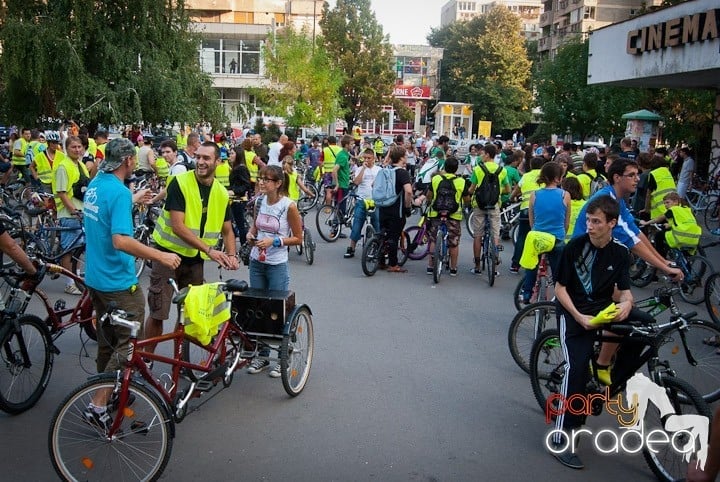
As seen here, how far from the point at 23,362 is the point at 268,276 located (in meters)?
2.14

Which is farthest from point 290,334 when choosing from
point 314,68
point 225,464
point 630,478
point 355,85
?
point 355,85

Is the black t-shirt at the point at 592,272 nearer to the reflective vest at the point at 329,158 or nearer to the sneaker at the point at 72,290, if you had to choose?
the sneaker at the point at 72,290

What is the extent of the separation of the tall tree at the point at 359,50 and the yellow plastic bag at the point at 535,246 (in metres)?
55.6

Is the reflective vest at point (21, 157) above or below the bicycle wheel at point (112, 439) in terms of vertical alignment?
above

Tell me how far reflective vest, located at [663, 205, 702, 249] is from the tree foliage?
5696 cm

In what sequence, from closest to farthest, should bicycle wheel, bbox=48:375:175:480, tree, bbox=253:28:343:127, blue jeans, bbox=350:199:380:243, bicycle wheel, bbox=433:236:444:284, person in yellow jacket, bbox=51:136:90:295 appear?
bicycle wheel, bbox=48:375:175:480 → person in yellow jacket, bbox=51:136:90:295 → bicycle wheel, bbox=433:236:444:284 → blue jeans, bbox=350:199:380:243 → tree, bbox=253:28:343:127

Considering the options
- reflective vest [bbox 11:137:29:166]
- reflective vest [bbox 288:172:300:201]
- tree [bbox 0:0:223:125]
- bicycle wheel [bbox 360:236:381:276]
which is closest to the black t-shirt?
bicycle wheel [bbox 360:236:381:276]

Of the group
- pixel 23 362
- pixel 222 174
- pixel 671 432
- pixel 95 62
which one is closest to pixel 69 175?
pixel 222 174

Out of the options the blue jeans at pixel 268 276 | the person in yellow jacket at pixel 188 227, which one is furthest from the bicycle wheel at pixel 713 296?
the person in yellow jacket at pixel 188 227

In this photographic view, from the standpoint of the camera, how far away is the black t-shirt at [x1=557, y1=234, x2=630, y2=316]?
15.4ft

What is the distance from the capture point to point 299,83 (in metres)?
44.2

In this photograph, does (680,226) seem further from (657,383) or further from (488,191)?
(657,383)

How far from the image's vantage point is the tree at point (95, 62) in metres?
21.6

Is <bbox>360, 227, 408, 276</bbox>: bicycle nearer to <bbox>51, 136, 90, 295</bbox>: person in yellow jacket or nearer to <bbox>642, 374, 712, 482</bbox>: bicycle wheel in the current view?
<bbox>51, 136, 90, 295</bbox>: person in yellow jacket
